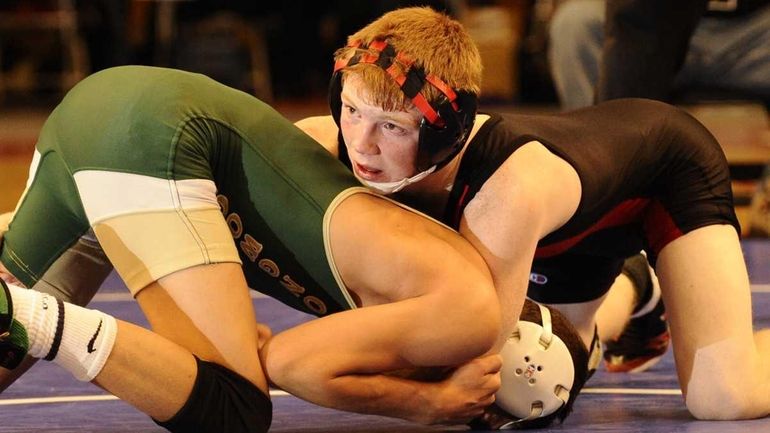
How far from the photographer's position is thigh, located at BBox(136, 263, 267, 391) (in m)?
2.91

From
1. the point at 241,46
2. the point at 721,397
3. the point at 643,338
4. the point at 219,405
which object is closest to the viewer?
the point at 219,405

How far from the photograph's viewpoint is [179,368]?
2.85 meters

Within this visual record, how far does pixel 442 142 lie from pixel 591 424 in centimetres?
74

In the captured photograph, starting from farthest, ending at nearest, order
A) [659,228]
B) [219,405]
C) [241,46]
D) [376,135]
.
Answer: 1. [241,46]
2. [659,228]
3. [376,135]
4. [219,405]

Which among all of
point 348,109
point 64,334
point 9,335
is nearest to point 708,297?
point 348,109

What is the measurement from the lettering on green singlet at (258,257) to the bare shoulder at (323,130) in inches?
13.1

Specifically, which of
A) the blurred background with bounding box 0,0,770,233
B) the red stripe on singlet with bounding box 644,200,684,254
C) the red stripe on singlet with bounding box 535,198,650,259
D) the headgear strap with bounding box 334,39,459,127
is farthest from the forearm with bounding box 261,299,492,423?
the blurred background with bounding box 0,0,770,233

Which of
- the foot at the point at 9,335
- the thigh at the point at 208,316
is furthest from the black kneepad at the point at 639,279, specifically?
the foot at the point at 9,335

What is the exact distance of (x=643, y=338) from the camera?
396cm

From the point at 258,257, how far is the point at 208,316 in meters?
0.30

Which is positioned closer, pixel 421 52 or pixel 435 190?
pixel 421 52

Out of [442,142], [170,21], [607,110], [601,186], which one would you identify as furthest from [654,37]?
[170,21]

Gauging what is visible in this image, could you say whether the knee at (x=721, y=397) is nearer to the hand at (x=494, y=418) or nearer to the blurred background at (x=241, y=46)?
the hand at (x=494, y=418)

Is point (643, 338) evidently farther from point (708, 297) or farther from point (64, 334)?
point (64, 334)
